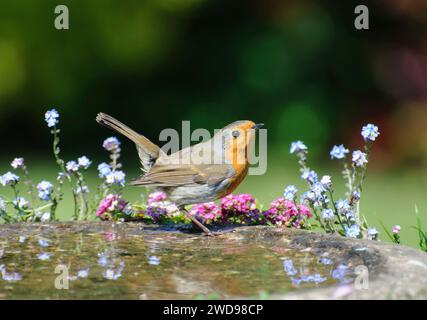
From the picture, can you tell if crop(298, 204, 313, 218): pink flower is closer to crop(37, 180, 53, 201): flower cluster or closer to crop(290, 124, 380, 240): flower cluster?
crop(290, 124, 380, 240): flower cluster

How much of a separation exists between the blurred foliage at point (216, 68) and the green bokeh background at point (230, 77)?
0.01 meters

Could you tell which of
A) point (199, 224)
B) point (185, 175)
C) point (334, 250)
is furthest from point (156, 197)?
point (334, 250)

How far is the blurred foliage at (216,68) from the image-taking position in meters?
8.80

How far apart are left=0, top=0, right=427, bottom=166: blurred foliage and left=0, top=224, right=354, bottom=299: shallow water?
454 centimetres

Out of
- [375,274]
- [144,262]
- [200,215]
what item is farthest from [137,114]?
[375,274]

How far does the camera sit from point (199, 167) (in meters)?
5.32

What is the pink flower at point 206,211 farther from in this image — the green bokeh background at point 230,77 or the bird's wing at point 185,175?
the green bokeh background at point 230,77

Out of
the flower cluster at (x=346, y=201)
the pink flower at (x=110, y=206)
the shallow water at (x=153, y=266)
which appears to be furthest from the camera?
the pink flower at (x=110, y=206)

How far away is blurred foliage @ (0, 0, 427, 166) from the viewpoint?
880cm

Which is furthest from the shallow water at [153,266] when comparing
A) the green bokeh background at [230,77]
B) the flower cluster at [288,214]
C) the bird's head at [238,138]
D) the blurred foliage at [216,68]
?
the blurred foliage at [216,68]

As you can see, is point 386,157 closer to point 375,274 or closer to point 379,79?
point 379,79

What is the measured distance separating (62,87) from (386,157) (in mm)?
3855

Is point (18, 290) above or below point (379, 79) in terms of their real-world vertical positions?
below

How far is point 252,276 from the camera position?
12.4 feet
